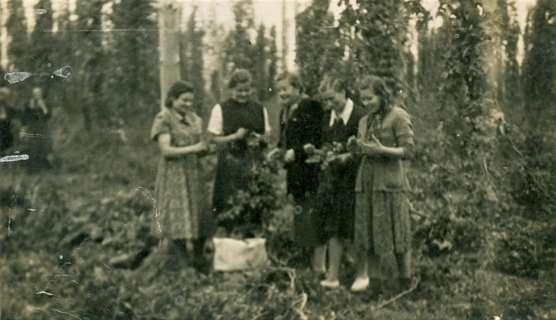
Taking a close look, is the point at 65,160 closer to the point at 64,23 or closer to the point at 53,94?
the point at 53,94

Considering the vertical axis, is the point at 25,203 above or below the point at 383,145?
below

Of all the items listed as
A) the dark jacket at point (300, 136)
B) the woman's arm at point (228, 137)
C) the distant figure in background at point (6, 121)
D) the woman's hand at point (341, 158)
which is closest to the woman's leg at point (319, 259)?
the dark jacket at point (300, 136)

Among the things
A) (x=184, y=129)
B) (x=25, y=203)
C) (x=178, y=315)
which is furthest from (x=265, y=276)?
(x=25, y=203)

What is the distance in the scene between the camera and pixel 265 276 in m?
4.46

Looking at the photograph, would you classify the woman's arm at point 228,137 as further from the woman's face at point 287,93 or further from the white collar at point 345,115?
the white collar at point 345,115

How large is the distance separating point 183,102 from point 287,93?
0.73 meters

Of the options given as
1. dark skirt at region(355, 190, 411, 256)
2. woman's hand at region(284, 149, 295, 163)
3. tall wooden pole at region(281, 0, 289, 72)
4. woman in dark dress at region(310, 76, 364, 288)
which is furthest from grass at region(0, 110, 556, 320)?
tall wooden pole at region(281, 0, 289, 72)

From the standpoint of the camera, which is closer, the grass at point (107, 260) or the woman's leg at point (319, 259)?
the grass at point (107, 260)

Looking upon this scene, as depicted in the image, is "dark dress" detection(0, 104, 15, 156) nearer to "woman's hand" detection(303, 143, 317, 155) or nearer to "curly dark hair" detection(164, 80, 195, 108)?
"curly dark hair" detection(164, 80, 195, 108)

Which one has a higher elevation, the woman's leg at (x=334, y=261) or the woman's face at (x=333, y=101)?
the woman's face at (x=333, y=101)

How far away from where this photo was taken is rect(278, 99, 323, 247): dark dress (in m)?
4.46

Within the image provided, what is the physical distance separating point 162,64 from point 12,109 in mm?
1098

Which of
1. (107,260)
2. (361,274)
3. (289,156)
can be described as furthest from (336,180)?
(107,260)

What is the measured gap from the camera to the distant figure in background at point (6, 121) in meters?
4.43
